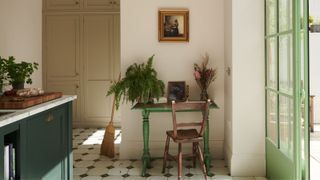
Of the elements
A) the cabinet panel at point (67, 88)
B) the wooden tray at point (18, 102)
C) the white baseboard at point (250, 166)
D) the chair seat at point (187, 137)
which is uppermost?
the cabinet panel at point (67, 88)

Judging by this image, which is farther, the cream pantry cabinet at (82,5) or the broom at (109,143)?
the cream pantry cabinet at (82,5)

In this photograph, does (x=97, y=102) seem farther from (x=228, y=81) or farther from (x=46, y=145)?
(x=46, y=145)

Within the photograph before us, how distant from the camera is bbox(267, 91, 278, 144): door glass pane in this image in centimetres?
311

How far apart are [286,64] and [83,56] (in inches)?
162

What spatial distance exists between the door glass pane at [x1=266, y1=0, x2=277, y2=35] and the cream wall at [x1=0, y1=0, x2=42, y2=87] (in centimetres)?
259

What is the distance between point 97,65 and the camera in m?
5.98

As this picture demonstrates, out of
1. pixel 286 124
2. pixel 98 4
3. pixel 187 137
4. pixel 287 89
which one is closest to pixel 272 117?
pixel 286 124

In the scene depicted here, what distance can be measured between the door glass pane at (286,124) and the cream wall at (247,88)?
521 mm

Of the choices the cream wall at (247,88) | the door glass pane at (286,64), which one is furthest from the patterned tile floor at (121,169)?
the door glass pane at (286,64)

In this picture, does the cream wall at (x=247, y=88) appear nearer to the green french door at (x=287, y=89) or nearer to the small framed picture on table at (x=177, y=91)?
the green french door at (x=287, y=89)

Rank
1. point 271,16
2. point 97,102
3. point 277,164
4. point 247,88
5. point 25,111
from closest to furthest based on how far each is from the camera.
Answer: point 25,111 → point 277,164 → point 271,16 → point 247,88 → point 97,102

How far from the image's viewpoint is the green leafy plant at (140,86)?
3.76 m

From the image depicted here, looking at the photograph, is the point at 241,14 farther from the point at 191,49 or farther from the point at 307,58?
the point at 307,58

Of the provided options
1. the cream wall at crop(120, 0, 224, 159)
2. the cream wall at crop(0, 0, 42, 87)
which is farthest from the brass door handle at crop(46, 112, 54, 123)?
the cream wall at crop(120, 0, 224, 159)
